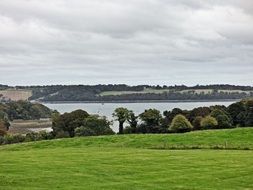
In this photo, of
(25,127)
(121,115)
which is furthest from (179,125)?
(25,127)

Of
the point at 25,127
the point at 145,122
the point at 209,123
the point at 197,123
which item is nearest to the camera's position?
the point at 209,123

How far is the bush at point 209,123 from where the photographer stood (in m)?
73.4

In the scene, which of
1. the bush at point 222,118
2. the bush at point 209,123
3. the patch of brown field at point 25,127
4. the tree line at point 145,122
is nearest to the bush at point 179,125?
the tree line at point 145,122

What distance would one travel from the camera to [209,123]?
7356cm

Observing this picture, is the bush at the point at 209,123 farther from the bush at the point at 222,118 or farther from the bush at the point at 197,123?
the bush at the point at 197,123

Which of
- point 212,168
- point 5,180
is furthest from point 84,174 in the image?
point 212,168

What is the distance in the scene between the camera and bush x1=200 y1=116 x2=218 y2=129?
73387 mm

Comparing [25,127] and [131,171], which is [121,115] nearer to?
[131,171]

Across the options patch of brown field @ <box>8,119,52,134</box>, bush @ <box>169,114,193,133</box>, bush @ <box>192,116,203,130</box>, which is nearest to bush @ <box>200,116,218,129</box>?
bush @ <box>192,116,203,130</box>

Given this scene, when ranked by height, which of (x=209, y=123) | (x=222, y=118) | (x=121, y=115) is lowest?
(x=209, y=123)

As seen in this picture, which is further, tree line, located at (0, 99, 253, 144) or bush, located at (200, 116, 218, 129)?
tree line, located at (0, 99, 253, 144)

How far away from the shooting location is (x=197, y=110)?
284 ft

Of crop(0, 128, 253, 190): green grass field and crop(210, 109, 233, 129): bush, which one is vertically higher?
crop(210, 109, 233, 129): bush

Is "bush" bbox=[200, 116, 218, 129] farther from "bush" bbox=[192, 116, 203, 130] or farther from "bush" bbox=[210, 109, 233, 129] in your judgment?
"bush" bbox=[192, 116, 203, 130]
